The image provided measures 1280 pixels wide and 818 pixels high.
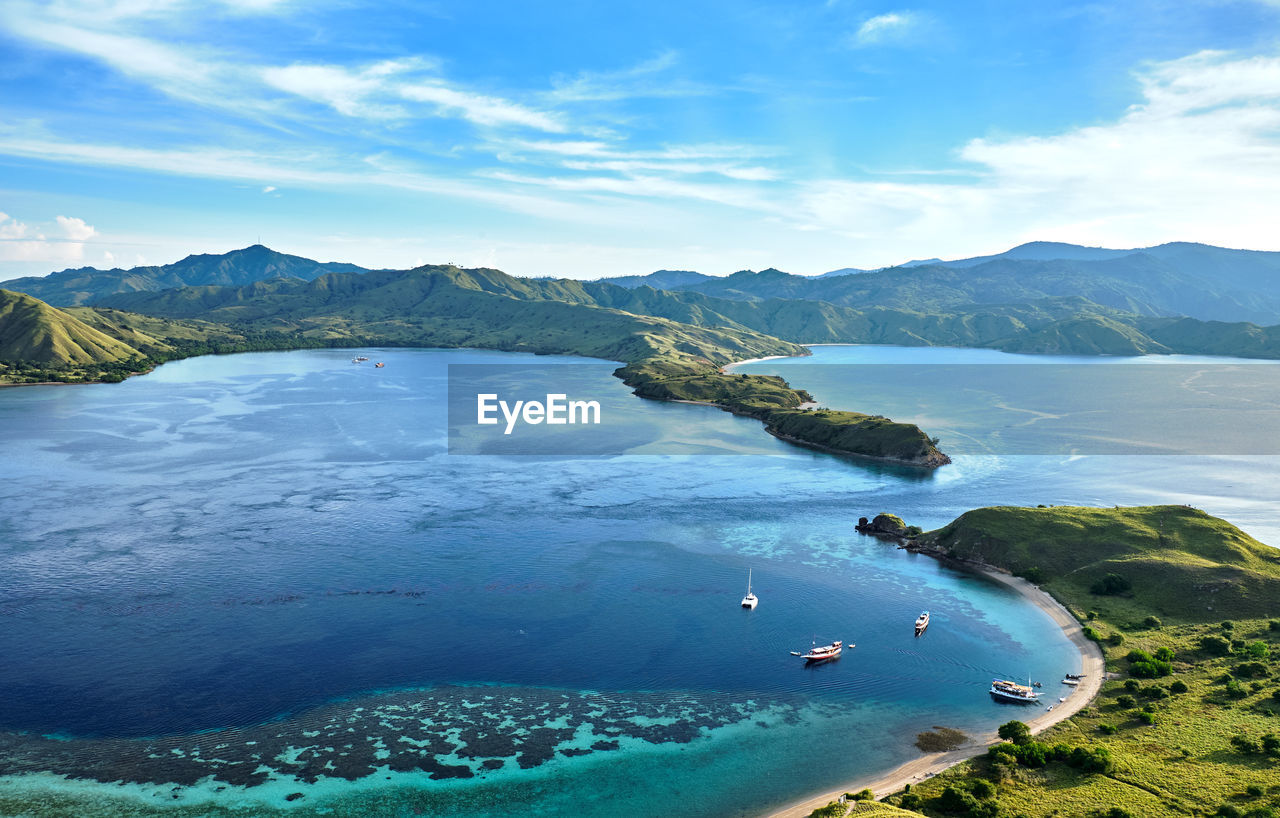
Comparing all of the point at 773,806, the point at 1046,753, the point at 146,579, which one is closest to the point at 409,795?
the point at 773,806

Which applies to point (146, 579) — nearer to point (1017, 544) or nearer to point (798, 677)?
point (798, 677)

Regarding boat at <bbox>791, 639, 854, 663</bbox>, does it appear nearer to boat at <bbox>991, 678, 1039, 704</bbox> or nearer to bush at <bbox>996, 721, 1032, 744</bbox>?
boat at <bbox>991, 678, 1039, 704</bbox>

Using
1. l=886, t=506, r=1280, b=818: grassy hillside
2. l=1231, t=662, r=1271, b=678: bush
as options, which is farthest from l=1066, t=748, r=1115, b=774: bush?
l=1231, t=662, r=1271, b=678: bush

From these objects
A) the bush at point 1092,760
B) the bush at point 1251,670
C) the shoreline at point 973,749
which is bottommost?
the shoreline at point 973,749

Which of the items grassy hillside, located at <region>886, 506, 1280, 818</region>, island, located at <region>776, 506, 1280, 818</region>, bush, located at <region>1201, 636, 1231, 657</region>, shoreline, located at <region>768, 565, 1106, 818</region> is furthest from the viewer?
bush, located at <region>1201, 636, 1231, 657</region>

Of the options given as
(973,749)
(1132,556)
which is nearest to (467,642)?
(973,749)

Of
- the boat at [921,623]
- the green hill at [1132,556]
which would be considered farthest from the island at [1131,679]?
the boat at [921,623]

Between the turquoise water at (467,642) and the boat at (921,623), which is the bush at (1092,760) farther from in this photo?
the boat at (921,623)
